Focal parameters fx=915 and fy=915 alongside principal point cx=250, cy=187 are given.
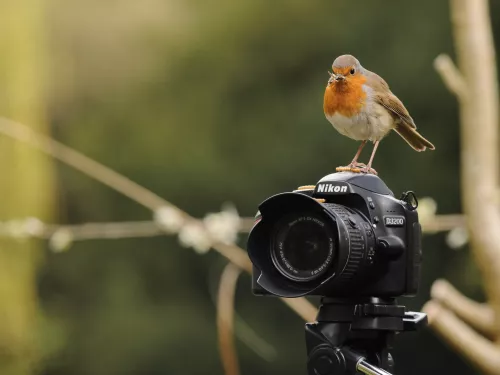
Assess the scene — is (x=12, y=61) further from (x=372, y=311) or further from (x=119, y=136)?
(x=372, y=311)

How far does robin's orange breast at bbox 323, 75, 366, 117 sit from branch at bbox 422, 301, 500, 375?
1.32 feet

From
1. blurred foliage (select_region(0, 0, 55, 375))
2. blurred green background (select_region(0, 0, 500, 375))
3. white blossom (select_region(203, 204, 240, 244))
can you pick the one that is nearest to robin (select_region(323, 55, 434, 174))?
white blossom (select_region(203, 204, 240, 244))

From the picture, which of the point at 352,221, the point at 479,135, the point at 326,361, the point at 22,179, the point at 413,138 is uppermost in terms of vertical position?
the point at 22,179

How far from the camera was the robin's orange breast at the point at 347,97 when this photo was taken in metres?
0.87

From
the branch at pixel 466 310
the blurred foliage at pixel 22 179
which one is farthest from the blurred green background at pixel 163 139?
the branch at pixel 466 310

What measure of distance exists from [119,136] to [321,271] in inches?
52.8

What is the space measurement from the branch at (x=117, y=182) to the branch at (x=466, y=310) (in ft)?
0.57

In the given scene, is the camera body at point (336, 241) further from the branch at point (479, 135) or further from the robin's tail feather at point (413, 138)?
the branch at point (479, 135)

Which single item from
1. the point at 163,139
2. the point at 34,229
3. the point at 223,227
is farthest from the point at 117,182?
the point at 223,227

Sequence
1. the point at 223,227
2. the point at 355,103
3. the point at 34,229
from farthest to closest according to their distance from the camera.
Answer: the point at 34,229 → the point at 223,227 → the point at 355,103

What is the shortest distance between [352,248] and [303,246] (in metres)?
0.05

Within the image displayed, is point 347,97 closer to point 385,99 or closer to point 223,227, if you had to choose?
point 385,99

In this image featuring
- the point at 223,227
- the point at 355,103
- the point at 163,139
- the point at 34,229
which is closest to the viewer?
the point at 355,103

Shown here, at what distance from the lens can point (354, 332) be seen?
805 mm
